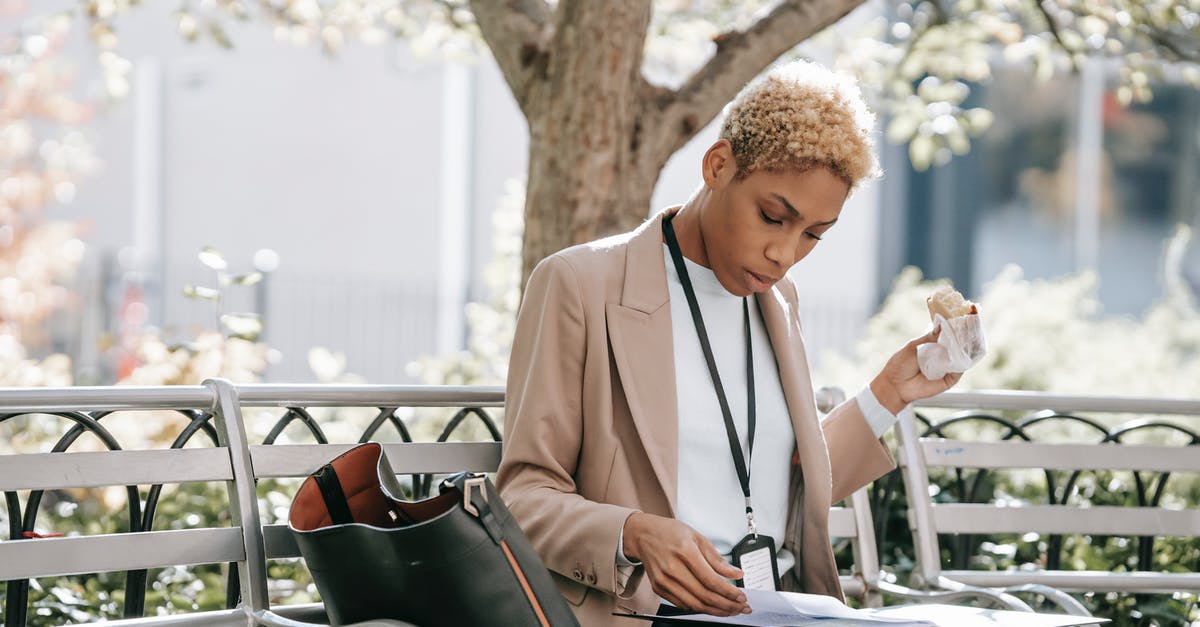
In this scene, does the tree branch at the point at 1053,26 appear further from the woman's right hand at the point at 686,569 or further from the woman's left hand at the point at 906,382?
the woman's right hand at the point at 686,569

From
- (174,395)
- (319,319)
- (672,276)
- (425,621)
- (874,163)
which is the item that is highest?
(874,163)

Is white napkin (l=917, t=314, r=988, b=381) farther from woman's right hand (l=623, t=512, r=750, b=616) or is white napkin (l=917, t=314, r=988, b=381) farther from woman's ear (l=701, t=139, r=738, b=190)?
woman's right hand (l=623, t=512, r=750, b=616)

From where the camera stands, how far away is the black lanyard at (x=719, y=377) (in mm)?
2607

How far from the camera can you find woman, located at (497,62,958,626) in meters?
2.45

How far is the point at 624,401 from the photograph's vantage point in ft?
8.39

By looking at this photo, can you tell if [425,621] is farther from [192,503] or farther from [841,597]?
[192,503]

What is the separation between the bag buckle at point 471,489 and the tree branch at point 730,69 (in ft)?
6.62

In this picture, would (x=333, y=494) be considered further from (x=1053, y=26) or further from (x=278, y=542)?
(x=1053, y=26)

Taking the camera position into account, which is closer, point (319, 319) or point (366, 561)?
point (366, 561)

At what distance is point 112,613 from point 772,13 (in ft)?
7.92

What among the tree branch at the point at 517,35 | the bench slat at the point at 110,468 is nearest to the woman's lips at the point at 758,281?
the bench slat at the point at 110,468

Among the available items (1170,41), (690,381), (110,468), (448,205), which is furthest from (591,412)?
(448,205)

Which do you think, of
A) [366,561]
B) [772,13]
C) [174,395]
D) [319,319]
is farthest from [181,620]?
[319,319]

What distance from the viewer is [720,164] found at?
8.38 ft
